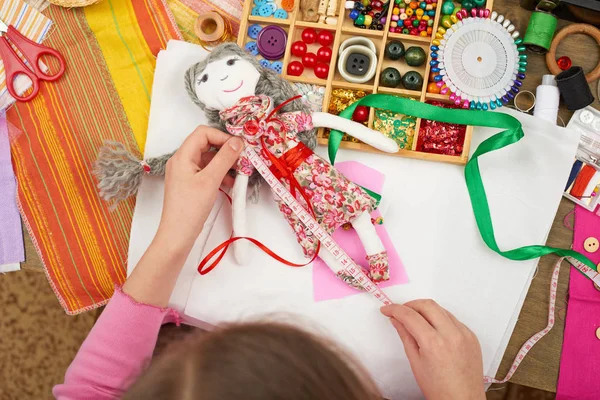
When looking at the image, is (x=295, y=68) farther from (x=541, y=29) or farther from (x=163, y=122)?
(x=541, y=29)

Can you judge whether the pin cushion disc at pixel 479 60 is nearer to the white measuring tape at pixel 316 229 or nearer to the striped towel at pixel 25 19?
the white measuring tape at pixel 316 229

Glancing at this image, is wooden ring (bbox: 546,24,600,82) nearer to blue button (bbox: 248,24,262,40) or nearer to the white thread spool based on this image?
the white thread spool

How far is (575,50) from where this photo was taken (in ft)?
2.91

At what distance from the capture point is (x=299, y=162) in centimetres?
81

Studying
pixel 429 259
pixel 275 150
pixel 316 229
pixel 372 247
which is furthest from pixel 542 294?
pixel 275 150

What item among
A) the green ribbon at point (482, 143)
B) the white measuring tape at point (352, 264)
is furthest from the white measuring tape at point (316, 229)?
the green ribbon at point (482, 143)

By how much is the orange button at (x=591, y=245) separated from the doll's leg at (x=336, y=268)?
0.40 metres

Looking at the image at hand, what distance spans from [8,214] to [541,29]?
1031 millimetres

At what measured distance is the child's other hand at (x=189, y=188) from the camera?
2.48 feet

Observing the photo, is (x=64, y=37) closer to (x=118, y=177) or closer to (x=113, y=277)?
(x=118, y=177)

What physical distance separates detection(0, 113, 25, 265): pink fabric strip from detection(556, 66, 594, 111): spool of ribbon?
102cm

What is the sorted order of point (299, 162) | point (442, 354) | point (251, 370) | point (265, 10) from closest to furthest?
1. point (251, 370)
2. point (442, 354)
3. point (299, 162)
4. point (265, 10)

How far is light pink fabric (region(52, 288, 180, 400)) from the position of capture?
714 millimetres

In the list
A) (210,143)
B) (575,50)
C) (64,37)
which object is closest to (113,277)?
(210,143)
